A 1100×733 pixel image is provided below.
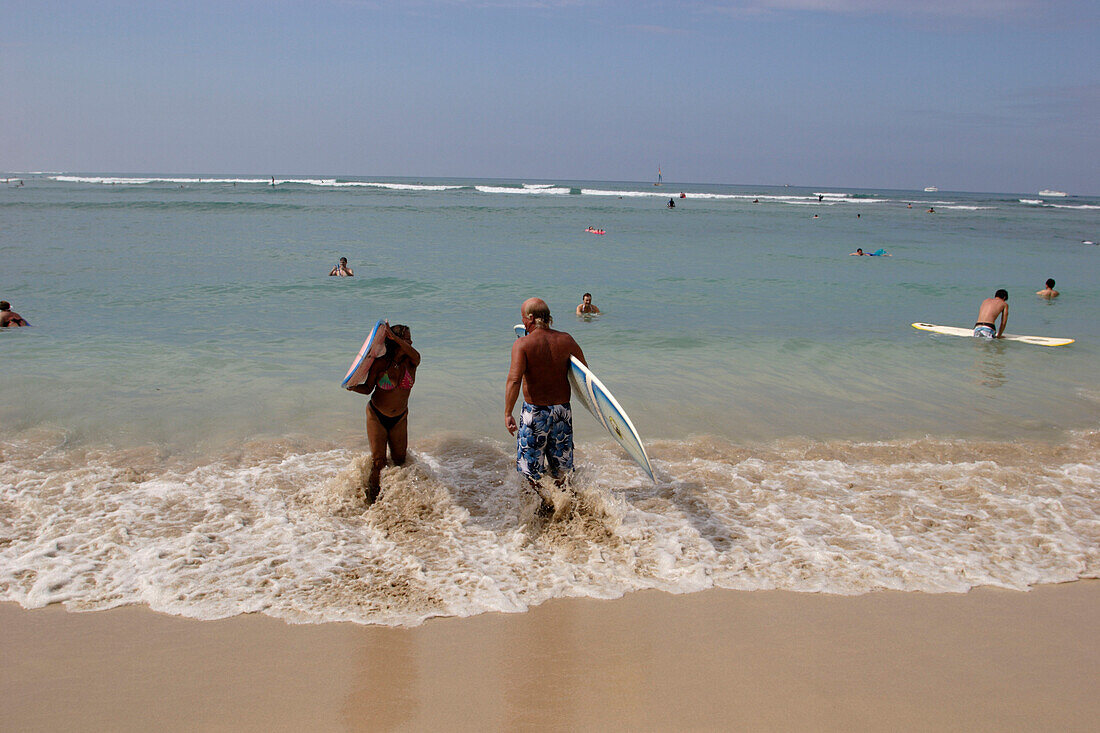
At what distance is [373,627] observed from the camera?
3.75 meters

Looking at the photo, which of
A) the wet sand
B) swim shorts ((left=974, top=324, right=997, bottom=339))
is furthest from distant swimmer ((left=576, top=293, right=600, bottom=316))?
the wet sand

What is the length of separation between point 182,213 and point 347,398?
3536cm

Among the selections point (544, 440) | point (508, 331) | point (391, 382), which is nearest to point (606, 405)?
point (544, 440)

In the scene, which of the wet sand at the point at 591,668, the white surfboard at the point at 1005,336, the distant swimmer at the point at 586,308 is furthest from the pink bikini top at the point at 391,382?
the white surfboard at the point at 1005,336

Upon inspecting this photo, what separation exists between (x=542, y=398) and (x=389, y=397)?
1189mm

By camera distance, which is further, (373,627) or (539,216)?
(539,216)

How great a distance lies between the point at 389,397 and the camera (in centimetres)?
518

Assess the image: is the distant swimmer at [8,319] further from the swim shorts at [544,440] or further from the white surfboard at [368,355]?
the swim shorts at [544,440]

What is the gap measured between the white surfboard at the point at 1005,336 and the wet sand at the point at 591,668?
9161mm

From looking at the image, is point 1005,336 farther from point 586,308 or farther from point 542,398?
point 542,398

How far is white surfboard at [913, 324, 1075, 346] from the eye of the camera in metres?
11.5

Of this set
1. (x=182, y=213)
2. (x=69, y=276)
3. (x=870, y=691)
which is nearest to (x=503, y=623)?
(x=870, y=691)

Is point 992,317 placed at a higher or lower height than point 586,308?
higher

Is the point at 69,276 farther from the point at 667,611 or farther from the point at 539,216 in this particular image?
the point at 539,216
